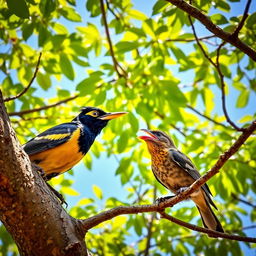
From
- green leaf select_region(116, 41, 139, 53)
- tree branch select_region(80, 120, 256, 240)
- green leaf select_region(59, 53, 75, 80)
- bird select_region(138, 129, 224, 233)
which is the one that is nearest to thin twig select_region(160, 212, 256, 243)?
tree branch select_region(80, 120, 256, 240)

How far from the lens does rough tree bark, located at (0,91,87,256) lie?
2.37m

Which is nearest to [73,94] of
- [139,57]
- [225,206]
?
[139,57]

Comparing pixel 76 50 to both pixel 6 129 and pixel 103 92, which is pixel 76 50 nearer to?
pixel 103 92

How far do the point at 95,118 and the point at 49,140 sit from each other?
1.01 meters

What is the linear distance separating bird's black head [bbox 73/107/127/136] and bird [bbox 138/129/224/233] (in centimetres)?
61

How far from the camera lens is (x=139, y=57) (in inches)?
197

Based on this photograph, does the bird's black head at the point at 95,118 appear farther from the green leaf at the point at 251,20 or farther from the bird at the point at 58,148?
the green leaf at the point at 251,20

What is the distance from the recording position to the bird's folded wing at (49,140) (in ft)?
13.5

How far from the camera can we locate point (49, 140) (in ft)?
13.7

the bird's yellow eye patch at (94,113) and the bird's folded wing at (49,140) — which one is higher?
the bird's yellow eye patch at (94,113)

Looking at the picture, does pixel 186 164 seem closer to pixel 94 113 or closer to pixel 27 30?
A: pixel 94 113

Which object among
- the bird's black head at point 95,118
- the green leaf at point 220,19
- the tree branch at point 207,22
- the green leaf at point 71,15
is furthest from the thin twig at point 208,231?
the green leaf at point 71,15

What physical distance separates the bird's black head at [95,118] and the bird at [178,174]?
0.61m

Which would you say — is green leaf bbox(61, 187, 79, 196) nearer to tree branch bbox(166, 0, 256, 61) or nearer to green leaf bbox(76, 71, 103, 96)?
green leaf bbox(76, 71, 103, 96)
